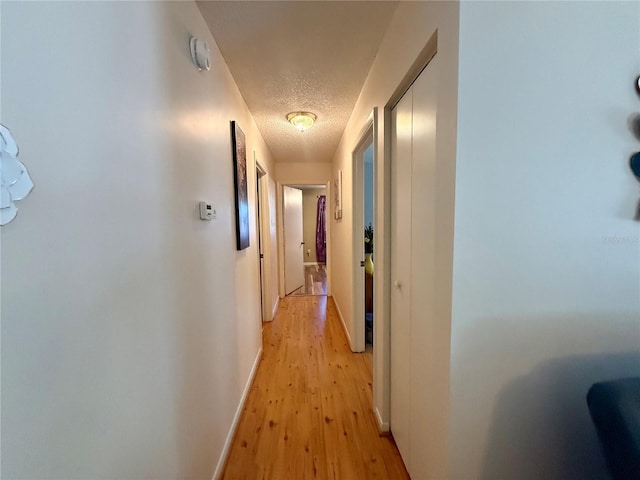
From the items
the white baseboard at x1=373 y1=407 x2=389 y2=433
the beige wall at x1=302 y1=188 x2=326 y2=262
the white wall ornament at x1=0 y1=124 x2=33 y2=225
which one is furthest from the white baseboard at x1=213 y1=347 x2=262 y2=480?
the beige wall at x1=302 y1=188 x2=326 y2=262

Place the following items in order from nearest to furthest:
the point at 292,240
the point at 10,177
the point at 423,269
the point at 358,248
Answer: the point at 10,177, the point at 423,269, the point at 358,248, the point at 292,240

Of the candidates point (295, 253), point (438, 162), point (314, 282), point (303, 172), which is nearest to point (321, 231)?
point (314, 282)

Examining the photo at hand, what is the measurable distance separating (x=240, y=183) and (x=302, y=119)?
3.16 ft

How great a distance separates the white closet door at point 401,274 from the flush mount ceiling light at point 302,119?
1.14m

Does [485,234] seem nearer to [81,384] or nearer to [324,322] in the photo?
[81,384]

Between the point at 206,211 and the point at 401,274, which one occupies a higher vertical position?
the point at 206,211

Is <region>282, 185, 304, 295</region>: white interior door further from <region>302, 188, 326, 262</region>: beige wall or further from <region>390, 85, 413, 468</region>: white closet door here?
<region>390, 85, 413, 468</region>: white closet door

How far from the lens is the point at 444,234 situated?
91 centimetres

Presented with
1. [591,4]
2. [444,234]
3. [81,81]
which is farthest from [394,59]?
[81,81]

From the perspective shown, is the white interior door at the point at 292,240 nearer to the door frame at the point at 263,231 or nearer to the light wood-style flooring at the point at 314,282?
the light wood-style flooring at the point at 314,282

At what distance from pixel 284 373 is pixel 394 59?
238 centimetres

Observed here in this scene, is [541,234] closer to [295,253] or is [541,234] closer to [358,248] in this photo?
[358,248]

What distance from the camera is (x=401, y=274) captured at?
1449mm

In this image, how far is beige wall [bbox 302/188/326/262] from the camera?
7988 millimetres
